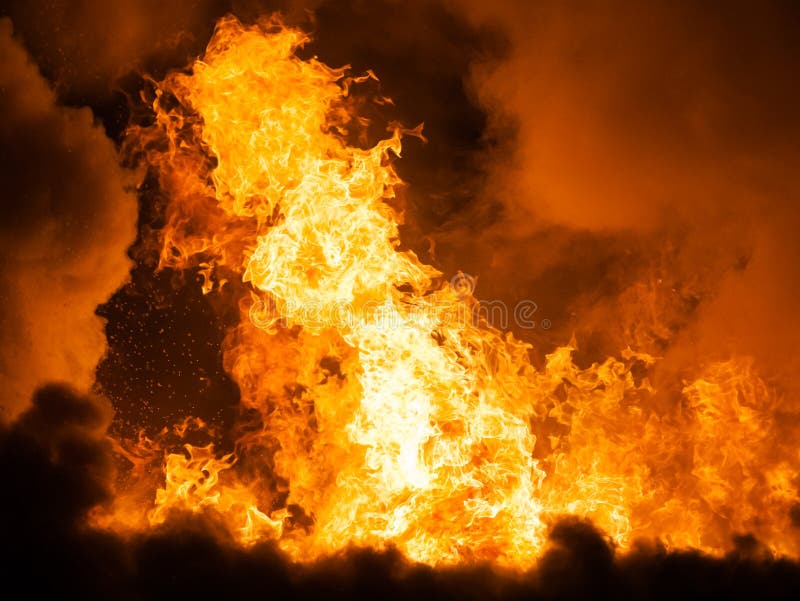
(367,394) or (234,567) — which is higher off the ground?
(367,394)

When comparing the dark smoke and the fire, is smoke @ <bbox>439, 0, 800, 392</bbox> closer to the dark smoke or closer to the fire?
the dark smoke

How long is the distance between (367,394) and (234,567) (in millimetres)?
2291

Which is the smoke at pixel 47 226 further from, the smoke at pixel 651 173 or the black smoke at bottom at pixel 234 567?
the smoke at pixel 651 173

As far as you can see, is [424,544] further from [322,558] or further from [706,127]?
[706,127]

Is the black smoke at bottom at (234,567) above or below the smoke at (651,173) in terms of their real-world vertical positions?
below

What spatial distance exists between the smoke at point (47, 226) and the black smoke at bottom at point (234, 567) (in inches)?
32.0

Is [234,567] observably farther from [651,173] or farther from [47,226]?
[651,173]


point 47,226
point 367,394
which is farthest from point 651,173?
point 47,226

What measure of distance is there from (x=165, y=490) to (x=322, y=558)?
2.01m

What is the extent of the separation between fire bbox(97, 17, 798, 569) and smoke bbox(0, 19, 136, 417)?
0.75 m

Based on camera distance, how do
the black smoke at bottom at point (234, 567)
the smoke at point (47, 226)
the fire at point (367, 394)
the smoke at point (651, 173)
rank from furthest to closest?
the smoke at point (651, 173) < the fire at point (367, 394) < the smoke at point (47, 226) < the black smoke at bottom at point (234, 567)

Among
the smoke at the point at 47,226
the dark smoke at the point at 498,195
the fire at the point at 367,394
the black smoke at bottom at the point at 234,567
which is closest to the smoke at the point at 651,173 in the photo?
Answer: the dark smoke at the point at 498,195

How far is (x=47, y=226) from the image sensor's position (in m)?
7.01

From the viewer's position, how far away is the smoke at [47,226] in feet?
22.5
